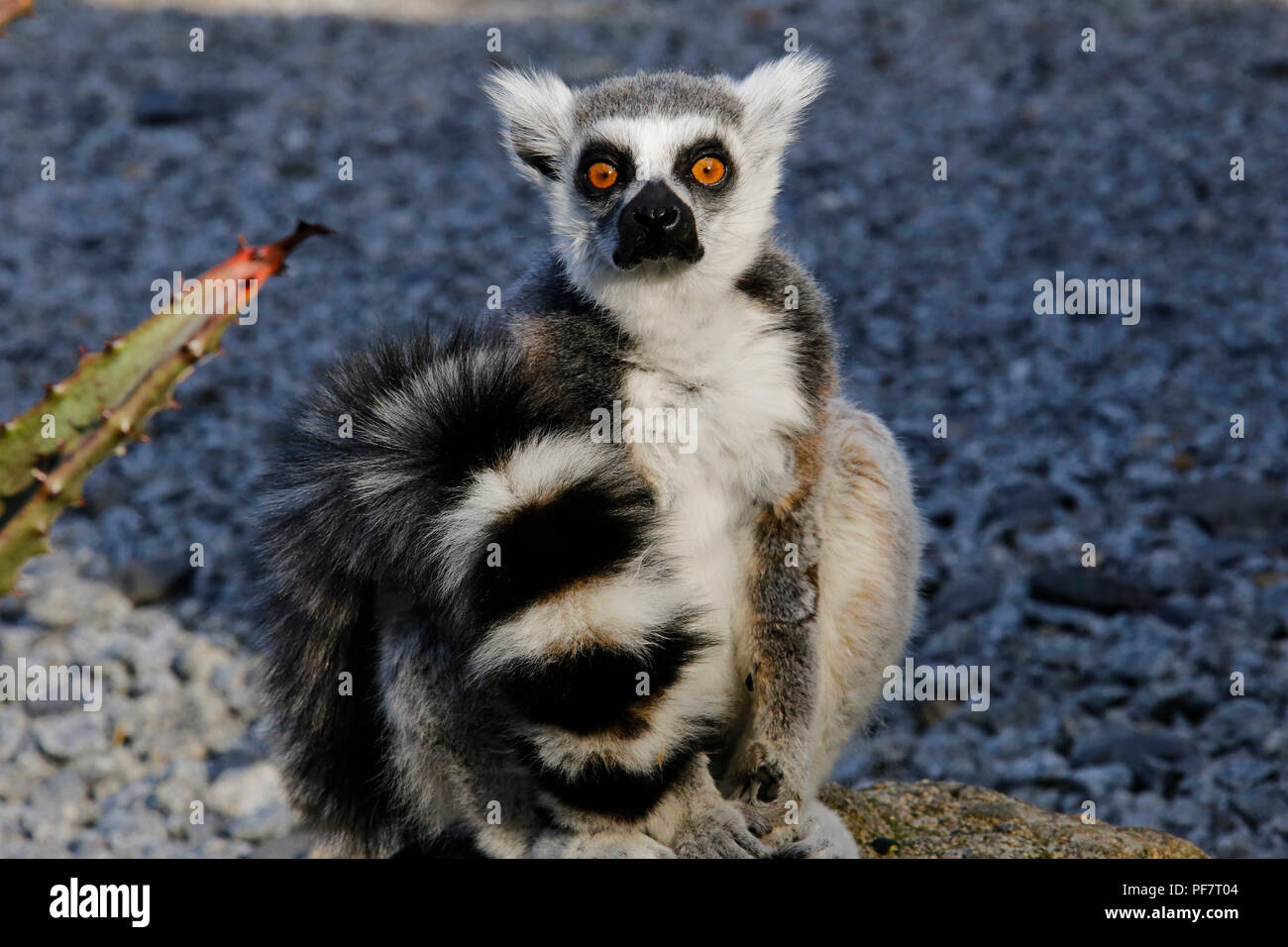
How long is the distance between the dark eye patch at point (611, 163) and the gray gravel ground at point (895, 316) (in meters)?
0.46

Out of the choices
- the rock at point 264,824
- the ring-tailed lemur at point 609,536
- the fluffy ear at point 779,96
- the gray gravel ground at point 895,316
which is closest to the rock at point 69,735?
the gray gravel ground at point 895,316

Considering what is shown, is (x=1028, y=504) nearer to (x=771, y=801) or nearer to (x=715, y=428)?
(x=771, y=801)

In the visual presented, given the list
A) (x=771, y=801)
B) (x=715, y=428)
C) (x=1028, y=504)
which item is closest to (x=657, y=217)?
(x=715, y=428)

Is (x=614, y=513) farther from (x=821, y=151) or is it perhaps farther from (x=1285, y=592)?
(x=821, y=151)

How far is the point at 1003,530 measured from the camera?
18.0 ft

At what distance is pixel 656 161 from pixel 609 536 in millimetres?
1051

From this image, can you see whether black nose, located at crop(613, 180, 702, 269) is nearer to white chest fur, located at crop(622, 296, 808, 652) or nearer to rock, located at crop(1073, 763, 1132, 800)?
white chest fur, located at crop(622, 296, 808, 652)

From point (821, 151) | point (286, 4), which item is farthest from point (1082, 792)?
point (286, 4)

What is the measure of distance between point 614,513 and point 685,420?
1.42ft

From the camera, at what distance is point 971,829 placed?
3271mm

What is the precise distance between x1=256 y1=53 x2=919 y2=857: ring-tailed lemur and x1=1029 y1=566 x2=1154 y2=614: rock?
203cm

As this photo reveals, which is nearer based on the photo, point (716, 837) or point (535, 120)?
point (716, 837)

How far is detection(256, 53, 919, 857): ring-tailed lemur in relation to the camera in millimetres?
2367

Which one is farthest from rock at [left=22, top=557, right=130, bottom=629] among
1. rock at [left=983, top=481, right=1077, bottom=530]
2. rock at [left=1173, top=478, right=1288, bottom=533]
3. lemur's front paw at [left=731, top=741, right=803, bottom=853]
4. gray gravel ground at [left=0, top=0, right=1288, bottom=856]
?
rock at [left=1173, top=478, right=1288, bottom=533]
